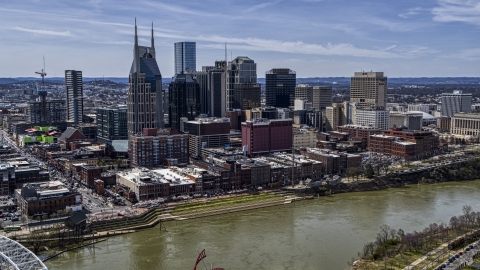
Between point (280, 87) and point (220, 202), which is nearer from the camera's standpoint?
point (220, 202)

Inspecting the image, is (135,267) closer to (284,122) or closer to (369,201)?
(369,201)

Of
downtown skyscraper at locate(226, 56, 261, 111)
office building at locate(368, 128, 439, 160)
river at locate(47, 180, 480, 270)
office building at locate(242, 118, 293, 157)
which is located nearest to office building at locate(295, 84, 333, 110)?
downtown skyscraper at locate(226, 56, 261, 111)

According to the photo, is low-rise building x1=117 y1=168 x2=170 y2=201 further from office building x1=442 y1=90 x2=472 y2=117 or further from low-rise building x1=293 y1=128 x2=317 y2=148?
office building x1=442 y1=90 x2=472 y2=117

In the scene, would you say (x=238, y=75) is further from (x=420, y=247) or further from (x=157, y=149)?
(x=420, y=247)

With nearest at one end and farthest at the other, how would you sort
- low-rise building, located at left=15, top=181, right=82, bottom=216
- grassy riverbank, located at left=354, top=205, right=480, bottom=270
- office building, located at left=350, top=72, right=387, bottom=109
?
grassy riverbank, located at left=354, top=205, right=480, bottom=270 → low-rise building, located at left=15, top=181, right=82, bottom=216 → office building, located at left=350, top=72, right=387, bottom=109

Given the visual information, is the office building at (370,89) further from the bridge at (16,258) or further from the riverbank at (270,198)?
the bridge at (16,258)

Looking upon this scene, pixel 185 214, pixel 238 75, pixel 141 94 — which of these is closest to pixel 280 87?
pixel 238 75

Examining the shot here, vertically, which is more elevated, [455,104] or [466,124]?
[455,104]

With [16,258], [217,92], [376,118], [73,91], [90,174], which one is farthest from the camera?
[73,91]
